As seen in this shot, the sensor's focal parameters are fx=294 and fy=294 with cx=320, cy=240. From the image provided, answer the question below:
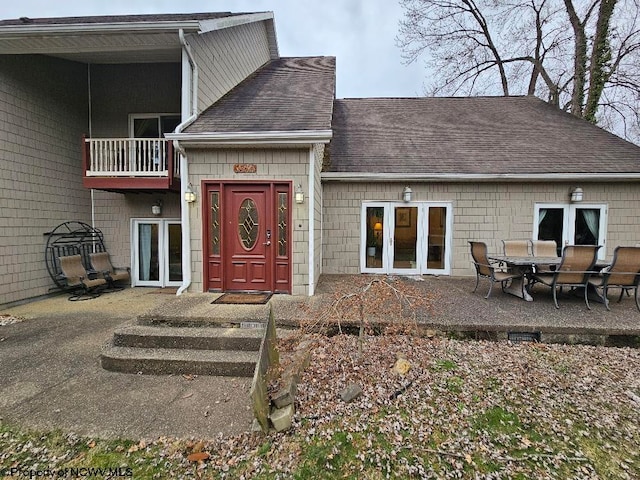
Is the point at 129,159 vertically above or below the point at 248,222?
above

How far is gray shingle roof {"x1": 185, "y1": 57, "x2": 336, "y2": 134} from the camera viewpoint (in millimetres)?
5379

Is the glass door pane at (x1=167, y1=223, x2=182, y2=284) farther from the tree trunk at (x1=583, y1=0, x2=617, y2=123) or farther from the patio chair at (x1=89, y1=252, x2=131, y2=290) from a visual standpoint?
the tree trunk at (x1=583, y1=0, x2=617, y2=123)

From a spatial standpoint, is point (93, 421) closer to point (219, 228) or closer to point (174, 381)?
point (174, 381)

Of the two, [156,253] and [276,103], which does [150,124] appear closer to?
[156,253]

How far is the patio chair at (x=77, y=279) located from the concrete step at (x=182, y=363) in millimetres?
3756

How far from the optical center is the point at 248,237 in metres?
5.57

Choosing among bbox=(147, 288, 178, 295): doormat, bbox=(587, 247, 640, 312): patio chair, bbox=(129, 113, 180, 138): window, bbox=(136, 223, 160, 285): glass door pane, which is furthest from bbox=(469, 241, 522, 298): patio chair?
bbox=(129, 113, 180, 138): window

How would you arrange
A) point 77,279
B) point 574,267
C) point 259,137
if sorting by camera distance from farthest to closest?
point 77,279
point 259,137
point 574,267

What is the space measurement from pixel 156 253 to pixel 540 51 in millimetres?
17712

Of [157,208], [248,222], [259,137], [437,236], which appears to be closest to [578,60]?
[437,236]

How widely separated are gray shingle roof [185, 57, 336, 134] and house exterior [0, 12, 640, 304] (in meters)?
0.06

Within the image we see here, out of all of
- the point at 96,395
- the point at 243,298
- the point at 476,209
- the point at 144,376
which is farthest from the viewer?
the point at 476,209

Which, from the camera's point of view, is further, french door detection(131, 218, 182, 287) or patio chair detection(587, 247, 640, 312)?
french door detection(131, 218, 182, 287)

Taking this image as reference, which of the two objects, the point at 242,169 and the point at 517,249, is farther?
the point at 517,249
